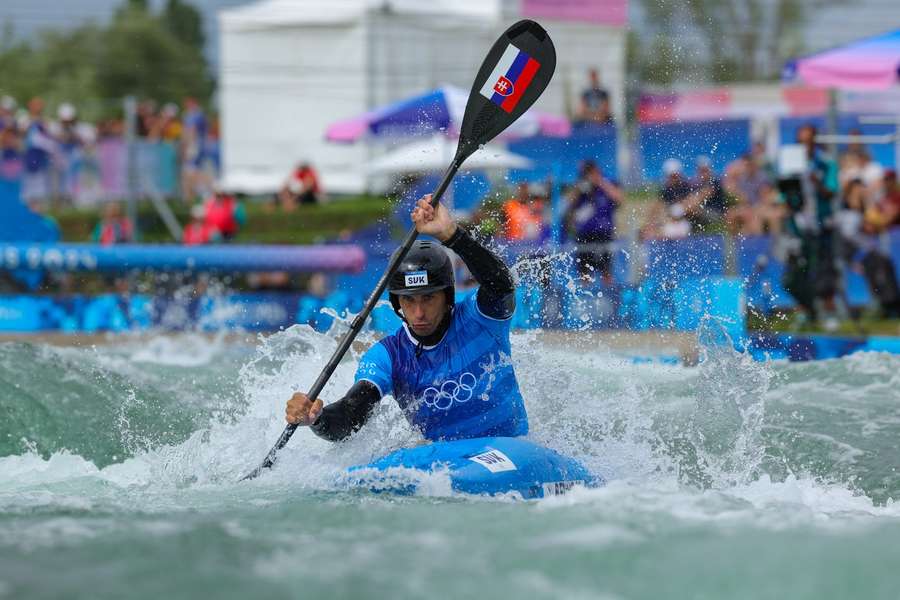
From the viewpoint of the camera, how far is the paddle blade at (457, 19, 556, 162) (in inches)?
260

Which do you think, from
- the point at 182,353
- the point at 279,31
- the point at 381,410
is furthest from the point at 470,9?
the point at 381,410

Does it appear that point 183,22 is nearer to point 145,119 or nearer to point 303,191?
point 145,119

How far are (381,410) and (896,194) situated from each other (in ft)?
27.5

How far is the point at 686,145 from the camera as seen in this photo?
36.8 ft

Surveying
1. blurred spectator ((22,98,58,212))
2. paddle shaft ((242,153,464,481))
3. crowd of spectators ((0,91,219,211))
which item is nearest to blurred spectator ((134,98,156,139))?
crowd of spectators ((0,91,219,211))

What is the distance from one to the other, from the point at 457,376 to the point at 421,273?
0.56 meters

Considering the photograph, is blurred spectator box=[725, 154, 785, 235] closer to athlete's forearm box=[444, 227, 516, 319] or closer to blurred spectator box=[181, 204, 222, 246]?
blurred spectator box=[181, 204, 222, 246]

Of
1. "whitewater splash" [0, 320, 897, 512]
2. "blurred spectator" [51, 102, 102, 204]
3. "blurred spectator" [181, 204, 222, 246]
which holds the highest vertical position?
"blurred spectator" [51, 102, 102, 204]

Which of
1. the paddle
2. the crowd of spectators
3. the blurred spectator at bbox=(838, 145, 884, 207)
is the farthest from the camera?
the crowd of spectators

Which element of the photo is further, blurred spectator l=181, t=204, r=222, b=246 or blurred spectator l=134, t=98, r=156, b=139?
blurred spectator l=134, t=98, r=156, b=139

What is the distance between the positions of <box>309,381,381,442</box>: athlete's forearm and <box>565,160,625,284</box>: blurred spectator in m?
6.22

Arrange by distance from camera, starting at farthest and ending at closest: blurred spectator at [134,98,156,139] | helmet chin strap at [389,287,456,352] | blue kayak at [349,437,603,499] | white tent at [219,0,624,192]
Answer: blurred spectator at [134,98,156,139], white tent at [219,0,624,192], helmet chin strap at [389,287,456,352], blue kayak at [349,437,603,499]

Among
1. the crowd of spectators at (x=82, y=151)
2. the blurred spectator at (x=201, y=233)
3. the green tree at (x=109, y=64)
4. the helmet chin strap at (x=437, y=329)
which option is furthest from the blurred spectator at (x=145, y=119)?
the helmet chin strap at (x=437, y=329)

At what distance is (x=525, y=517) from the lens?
4.79m
